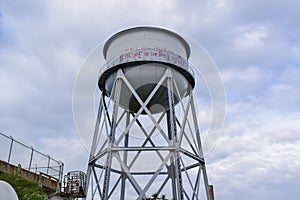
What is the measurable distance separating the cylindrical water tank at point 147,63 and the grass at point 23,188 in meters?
10.8

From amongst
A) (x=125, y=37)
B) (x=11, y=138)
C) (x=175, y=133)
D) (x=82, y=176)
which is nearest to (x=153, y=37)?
(x=125, y=37)

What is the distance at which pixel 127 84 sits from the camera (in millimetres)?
21641

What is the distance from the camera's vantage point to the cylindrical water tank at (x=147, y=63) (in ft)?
72.2

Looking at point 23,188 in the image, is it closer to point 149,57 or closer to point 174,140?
point 174,140

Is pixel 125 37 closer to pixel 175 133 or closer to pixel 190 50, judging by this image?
pixel 190 50

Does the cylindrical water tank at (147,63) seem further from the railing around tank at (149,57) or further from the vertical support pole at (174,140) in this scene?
the vertical support pole at (174,140)

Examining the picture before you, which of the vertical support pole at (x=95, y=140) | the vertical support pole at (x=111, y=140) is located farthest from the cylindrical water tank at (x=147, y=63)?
the vertical support pole at (x=95, y=140)

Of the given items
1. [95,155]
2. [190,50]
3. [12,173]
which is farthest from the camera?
[190,50]

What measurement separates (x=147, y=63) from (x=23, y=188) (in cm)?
1187

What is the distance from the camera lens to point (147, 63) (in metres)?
21.9

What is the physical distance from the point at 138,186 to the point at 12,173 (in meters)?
7.43

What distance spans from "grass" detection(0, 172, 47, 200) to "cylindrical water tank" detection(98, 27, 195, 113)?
1081 cm

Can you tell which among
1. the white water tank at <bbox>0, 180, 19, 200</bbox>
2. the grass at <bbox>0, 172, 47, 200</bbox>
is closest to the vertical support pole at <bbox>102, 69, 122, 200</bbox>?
the grass at <bbox>0, 172, 47, 200</bbox>

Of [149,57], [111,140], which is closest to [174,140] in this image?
[111,140]
